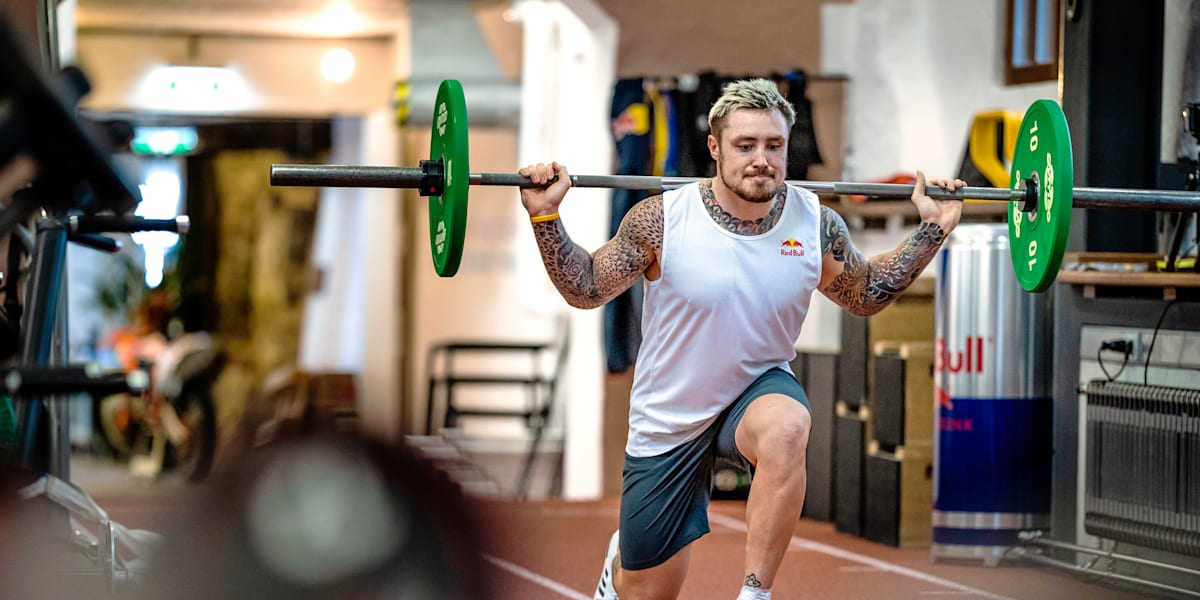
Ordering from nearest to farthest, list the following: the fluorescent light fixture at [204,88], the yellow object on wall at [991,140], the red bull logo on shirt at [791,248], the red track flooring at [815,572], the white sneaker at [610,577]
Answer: the red bull logo on shirt at [791,248] → the white sneaker at [610,577] → the red track flooring at [815,572] → the yellow object on wall at [991,140] → the fluorescent light fixture at [204,88]

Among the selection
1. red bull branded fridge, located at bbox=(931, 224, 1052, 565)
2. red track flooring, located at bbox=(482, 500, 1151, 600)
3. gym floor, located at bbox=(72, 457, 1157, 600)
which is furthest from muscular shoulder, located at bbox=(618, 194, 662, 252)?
red bull branded fridge, located at bbox=(931, 224, 1052, 565)

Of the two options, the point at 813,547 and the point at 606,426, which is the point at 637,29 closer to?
the point at 606,426

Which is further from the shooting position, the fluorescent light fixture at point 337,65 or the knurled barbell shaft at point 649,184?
the fluorescent light fixture at point 337,65

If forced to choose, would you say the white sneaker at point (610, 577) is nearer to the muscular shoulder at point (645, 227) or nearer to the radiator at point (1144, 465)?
the muscular shoulder at point (645, 227)

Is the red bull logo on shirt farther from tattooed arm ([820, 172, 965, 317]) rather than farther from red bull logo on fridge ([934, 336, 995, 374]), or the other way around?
red bull logo on fridge ([934, 336, 995, 374])

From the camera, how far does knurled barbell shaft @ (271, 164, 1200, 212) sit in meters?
2.99

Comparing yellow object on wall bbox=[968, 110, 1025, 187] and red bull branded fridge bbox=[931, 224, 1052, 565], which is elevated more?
yellow object on wall bbox=[968, 110, 1025, 187]

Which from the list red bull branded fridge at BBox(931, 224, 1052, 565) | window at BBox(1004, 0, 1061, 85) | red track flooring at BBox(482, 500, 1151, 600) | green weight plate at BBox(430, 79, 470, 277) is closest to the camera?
green weight plate at BBox(430, 79, 470, 277)

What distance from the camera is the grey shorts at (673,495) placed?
297 centimetres

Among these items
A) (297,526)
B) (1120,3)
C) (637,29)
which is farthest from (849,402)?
(297,526)

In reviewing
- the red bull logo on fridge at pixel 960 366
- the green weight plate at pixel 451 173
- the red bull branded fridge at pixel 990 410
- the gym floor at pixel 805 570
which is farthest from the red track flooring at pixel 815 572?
the green weight plate at pixel 451 173

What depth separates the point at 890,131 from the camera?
6.27 m

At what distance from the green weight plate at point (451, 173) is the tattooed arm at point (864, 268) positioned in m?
0.83

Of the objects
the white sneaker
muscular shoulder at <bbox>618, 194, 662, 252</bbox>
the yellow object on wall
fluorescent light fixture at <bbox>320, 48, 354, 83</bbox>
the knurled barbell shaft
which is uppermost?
fluorescent light fixture at <bbox>320, 48, 354, 83</bbox>
